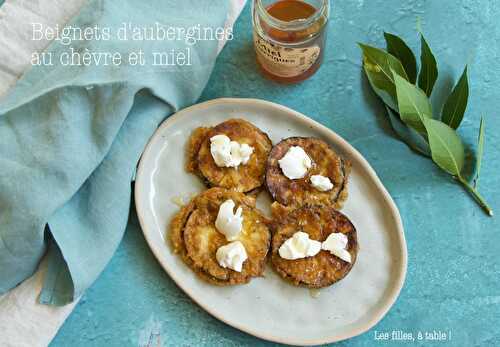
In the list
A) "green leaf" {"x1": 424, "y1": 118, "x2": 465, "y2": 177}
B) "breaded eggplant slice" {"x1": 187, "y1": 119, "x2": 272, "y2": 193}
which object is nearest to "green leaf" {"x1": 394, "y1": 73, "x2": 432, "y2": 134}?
"green leaf" {"x1": 424, "y1": 118, "x2": 465, "y2": 177}

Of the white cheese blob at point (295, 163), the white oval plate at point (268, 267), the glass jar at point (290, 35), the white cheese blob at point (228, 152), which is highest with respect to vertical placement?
the glass jar at point (290, 35)

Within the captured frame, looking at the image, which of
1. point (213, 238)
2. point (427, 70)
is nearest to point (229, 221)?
point (213, 238)

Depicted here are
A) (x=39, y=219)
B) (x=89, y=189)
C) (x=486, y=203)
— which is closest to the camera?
(x=39, y=219)

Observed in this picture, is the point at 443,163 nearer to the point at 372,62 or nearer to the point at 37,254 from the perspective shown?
the point at 372,62

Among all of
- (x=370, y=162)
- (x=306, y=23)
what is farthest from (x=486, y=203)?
(x=306, y=23)

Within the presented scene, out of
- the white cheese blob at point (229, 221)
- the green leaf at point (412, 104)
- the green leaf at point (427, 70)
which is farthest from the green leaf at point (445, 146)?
the white cheese blob at point (229, 221)

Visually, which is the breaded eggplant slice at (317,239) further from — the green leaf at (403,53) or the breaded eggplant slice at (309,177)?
the green leaf at (403,53)
